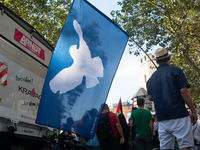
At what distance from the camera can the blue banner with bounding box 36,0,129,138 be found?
2.82m

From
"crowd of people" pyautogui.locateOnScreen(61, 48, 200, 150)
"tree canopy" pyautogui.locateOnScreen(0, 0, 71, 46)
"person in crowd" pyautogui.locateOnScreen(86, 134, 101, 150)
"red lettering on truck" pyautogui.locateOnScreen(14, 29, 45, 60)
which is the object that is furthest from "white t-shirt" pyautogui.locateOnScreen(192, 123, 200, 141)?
"tree canopy" pyautogui.locateOnScreen(0, 0, 71, 46)

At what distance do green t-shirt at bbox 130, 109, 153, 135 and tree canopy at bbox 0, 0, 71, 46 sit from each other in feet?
38.2

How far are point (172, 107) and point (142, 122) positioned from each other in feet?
8.13

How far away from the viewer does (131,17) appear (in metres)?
17.3

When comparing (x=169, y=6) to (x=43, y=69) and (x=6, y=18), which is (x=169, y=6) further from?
(x=6, y=18)

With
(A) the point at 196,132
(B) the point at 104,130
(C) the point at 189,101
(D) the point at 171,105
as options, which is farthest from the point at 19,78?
(A) the point at 196,132

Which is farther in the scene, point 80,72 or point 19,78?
point 19,78

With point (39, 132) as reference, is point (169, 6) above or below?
above

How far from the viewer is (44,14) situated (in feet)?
56.0

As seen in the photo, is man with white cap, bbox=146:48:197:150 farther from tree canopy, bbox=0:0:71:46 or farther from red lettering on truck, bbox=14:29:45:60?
tree canopy, bbox=0:0:71:46

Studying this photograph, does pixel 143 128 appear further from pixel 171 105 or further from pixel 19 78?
pixel 19 78

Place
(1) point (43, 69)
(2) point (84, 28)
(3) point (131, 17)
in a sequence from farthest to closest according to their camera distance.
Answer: (3) point (131, 17) < (1) point (43, 69) < (2) point (84, 28)

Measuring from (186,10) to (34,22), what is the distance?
10.9 meters

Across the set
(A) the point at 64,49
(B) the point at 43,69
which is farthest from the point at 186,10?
(A) the point at 64,49
